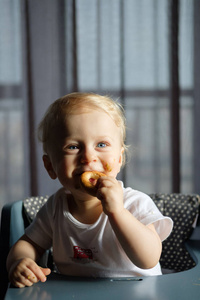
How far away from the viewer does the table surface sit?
688 mm

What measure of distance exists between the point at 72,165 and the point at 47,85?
132 cm

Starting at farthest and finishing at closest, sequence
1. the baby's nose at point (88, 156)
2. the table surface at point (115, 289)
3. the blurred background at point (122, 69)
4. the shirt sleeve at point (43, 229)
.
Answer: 1. the blurred background at point (122, 69)
2. the shirt sleeve at point (43, 229)
3. the baby's nose at point (88, 156)
4. the table surface at point (115, 289)

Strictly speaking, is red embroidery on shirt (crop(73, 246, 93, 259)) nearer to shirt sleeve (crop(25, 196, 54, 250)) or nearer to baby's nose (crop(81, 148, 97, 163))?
shirt sleeve (crop(25, 196, 54, 250))

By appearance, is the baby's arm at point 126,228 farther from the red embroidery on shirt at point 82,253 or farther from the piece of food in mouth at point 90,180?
the red embroidery on shirt at point 82,253

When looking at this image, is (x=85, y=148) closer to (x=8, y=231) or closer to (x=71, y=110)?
(x=71, y=110)

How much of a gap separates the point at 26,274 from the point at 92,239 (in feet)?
0.64

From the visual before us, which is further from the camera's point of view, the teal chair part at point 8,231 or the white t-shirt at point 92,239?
the teal chair part at point 8,231

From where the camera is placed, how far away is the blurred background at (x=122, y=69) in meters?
2.03

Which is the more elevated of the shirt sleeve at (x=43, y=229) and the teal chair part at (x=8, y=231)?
the shirt sleeve at (x=43, y=229)

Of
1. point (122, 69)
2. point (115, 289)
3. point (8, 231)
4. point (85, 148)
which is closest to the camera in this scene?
point (115, 289)

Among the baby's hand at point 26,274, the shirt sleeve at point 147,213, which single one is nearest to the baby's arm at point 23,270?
the baby's hand at point 26,274

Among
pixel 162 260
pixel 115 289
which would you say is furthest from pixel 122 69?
pixel 115 289

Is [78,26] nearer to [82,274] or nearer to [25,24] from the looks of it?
[25,24]

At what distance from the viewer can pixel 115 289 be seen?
0.72 meters
